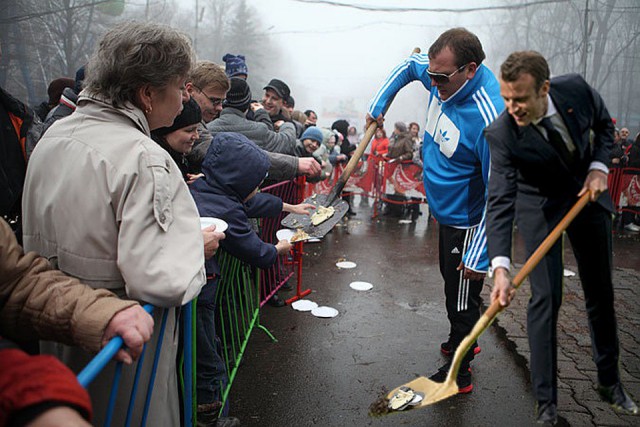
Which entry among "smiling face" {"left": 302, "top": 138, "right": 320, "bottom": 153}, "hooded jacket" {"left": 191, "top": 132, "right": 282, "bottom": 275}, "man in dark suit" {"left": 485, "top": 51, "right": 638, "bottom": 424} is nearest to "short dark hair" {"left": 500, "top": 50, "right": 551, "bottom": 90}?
"man in dark suit" {"left": 485, "top": 51, "right": 638, "bottom": 424}

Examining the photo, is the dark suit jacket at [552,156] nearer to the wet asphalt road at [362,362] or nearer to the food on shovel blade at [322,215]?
the food on shovel blade at [322,215]

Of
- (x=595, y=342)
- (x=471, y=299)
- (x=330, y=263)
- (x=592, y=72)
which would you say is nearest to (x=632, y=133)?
(x=592, y=72)

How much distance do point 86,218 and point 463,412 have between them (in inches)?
108

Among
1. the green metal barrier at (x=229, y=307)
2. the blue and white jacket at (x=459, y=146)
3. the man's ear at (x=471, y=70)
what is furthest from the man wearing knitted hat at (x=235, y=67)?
the man's ear at (x=471, y=70)

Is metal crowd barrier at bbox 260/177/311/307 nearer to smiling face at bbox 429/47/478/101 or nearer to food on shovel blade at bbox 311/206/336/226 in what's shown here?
food on shovel blade at bbox 311/206/336/226

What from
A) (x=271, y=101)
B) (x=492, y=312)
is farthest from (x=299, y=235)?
(x=271, y=101)

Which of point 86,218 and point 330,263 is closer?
point 86,218

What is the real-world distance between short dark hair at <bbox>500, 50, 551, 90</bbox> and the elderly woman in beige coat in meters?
1.19

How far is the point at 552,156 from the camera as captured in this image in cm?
137

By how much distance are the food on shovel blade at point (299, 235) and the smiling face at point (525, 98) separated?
2.05 metres

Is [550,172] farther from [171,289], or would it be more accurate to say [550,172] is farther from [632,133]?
[632,133]

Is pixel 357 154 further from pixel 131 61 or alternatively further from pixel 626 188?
pixel 626 188

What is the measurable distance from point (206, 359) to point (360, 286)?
3.16 m

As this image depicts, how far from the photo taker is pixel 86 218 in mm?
1615
